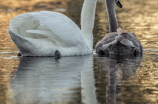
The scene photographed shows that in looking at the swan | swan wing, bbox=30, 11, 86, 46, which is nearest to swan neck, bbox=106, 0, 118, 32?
the swan

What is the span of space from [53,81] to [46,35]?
2808 mm

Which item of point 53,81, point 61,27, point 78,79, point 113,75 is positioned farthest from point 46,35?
point 53,81

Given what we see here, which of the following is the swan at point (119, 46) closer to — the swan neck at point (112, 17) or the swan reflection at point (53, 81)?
the swan reflection at point (53, 81)

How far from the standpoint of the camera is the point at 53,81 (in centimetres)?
864

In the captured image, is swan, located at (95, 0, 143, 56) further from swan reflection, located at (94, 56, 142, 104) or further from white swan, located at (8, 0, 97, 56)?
white swan, located at (8, 0, 97, 56)

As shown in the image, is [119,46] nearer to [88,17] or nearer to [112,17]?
[88,17]

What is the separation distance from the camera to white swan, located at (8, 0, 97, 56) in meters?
11.1

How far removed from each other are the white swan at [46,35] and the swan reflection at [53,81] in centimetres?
22

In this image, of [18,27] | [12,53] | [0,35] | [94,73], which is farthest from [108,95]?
[0,35]

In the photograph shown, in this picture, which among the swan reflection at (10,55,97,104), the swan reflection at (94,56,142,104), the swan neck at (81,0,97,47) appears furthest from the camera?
the swan neck at (81,0,97,47)

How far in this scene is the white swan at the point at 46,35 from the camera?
11125mm

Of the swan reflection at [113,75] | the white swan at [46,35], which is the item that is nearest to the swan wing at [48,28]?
the white swan at [46,35]

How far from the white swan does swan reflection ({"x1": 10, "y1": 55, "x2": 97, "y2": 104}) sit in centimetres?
22

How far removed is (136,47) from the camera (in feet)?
40.5
